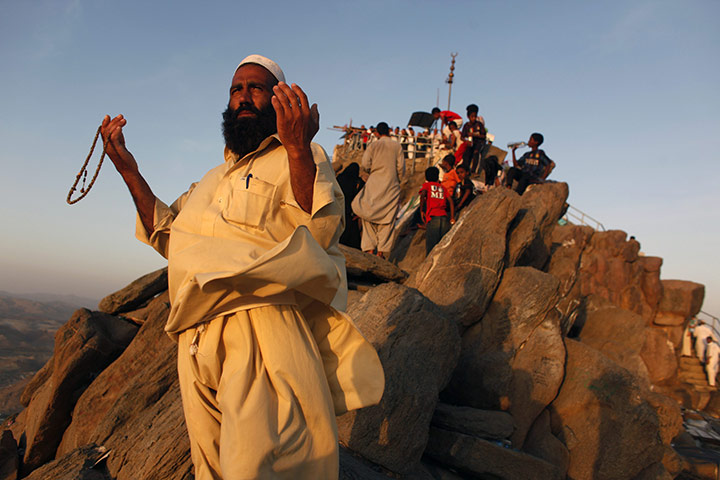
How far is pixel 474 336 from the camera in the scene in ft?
21.3

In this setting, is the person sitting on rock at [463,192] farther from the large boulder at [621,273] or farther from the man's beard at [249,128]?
the large boulder at [621,273]

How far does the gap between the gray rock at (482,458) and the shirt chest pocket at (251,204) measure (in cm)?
370

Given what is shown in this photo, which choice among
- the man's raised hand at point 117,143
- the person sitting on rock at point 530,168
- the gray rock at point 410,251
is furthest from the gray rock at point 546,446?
the person sitting on rock at point 530,168

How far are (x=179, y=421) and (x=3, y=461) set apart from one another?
323cm

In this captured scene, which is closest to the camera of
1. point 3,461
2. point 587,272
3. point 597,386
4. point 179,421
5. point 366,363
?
point 366,363

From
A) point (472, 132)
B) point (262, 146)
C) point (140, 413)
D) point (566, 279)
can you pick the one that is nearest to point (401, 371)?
point (140, 413)

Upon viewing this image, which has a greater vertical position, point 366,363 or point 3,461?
point 366,363

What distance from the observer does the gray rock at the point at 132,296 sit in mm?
6719

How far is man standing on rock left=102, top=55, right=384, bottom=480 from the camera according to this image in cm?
160

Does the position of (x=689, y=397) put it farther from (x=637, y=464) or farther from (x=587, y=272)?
(x=637, y=464)

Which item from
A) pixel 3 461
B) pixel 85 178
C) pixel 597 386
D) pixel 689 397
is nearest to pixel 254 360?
pixel 85 178

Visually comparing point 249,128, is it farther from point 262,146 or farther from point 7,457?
point 7,457

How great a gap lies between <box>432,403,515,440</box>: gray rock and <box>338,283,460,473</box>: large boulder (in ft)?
1.72

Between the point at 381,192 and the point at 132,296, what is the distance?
4.54 meters
